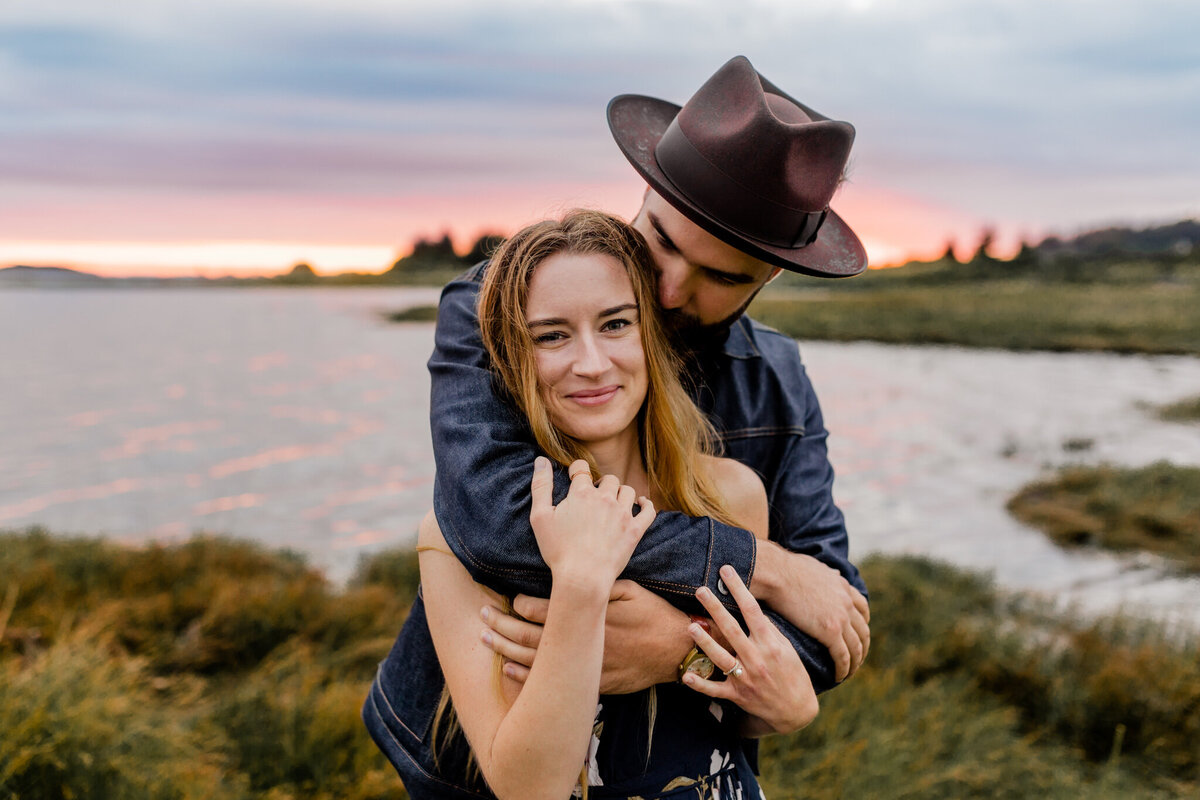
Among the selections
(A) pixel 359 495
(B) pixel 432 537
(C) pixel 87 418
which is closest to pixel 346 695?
(B) pixel 432 537

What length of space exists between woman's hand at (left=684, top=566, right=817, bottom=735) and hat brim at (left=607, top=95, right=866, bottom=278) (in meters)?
0.90

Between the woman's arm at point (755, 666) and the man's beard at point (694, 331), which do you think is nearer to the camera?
the woman's arm at point (755, 666)

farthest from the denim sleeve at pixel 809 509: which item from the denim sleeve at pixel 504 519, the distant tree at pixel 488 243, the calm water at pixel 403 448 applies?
the calm water at pixel 403 448

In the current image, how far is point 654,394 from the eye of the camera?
2.23 meters

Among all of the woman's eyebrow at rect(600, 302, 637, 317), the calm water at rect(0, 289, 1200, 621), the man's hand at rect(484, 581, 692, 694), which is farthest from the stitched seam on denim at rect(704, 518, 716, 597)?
the calm water at rect(0, 289, 1200, 621)

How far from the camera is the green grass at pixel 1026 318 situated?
1026 inches

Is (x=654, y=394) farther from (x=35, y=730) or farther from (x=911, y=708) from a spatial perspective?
(x=911, y=708)

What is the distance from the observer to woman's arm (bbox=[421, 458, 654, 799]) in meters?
1.66

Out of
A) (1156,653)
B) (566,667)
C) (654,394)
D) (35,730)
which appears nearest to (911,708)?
(1156,653)

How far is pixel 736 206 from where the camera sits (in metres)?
2.29

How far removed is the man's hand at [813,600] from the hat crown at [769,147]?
3.22 ft

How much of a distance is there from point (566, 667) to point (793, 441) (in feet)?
4.43

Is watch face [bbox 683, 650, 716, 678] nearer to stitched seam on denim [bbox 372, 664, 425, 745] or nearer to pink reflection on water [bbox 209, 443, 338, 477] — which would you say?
stitched seam on denim [bbox 372, 664, 425, 745]

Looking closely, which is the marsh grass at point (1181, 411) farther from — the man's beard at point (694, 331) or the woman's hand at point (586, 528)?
the woman's hand at point (586, 528)
